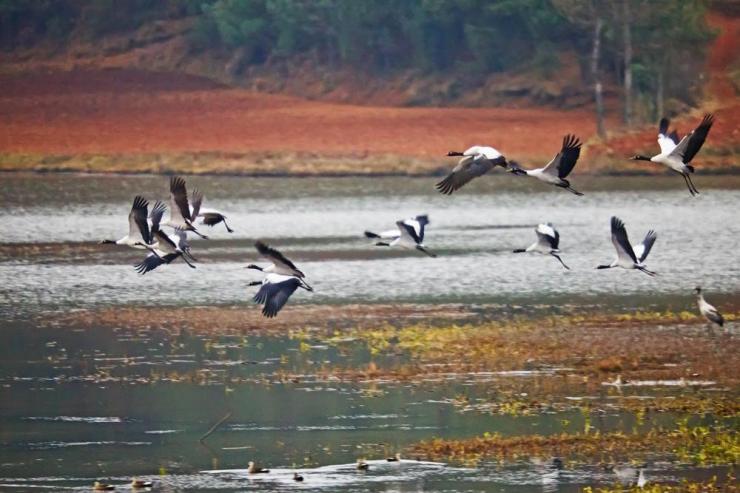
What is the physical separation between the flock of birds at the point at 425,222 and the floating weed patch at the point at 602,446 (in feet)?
8.28

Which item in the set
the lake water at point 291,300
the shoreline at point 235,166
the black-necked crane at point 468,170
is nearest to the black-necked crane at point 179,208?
the lake water at point 291,300

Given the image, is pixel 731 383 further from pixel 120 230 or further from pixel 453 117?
pixel 453 117

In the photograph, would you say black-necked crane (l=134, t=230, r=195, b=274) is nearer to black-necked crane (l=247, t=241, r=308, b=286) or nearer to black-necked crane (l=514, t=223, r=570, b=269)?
black-necked crane (l=247, t=241, r=308, b=286)

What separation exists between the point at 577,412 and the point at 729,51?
133 feet

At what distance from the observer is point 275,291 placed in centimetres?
1614

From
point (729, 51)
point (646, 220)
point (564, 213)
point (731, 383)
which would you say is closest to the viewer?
point (731, 383)

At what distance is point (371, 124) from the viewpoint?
4966 cm

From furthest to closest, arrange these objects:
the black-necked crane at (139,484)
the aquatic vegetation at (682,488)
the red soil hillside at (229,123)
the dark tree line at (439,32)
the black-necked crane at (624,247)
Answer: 1. the red soil hillside at (229,123)
2. the dark tree line at (439,32)
3. the black-necked crane at (624,247)
4. the black-necked crane at (139,484)
5. the aquatic vegetation at (682,488)

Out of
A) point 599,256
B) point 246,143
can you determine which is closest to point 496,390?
point 599,256

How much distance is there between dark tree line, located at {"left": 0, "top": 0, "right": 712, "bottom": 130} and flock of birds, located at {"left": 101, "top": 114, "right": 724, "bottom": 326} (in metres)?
26.6

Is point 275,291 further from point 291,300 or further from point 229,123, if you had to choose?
point 229,123

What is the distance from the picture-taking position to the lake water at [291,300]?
13914 millimetres

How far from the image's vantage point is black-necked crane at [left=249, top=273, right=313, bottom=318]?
626 inches

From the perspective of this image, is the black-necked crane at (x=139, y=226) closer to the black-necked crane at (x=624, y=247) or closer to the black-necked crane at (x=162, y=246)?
the black-necked crane at (x=162, y=246)
